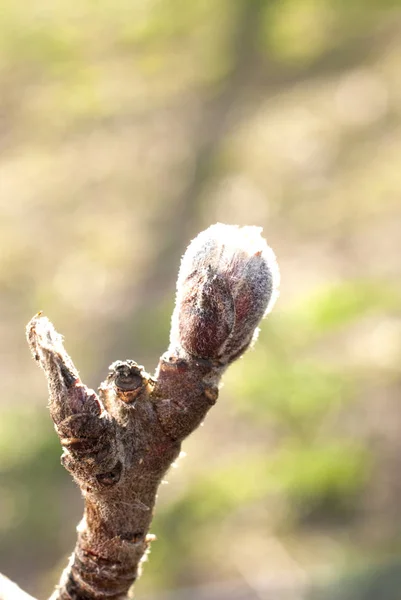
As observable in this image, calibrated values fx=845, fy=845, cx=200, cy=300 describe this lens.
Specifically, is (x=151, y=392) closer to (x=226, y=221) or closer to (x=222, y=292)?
(x=222, y=292)

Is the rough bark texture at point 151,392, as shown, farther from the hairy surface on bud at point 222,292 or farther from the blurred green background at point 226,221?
the blurred green background at point 226,221

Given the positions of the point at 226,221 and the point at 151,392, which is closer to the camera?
the point at 151,392

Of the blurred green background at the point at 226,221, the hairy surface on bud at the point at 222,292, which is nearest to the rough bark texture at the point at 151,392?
the hairy surface on bud at the point at 222,292

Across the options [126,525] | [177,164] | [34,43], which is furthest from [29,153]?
[126,525]

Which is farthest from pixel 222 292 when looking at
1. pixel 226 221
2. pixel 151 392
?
pixel 226 221

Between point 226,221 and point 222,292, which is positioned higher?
point 226,221

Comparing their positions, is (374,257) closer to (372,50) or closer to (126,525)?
(372,50)
